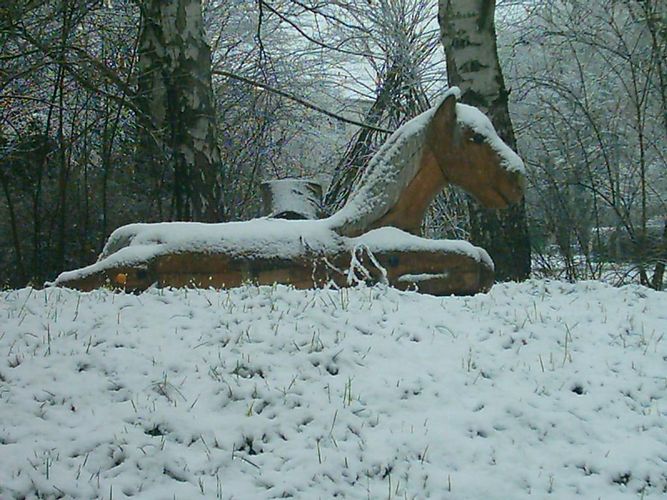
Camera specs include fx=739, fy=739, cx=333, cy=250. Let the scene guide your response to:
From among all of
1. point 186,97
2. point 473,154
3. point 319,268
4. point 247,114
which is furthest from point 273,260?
point 247,114

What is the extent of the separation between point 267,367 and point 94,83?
24.1 feet

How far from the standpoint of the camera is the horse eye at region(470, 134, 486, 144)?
586 centimetres

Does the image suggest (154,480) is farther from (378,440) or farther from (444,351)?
(444,351)

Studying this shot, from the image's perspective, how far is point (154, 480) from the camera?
2.68m

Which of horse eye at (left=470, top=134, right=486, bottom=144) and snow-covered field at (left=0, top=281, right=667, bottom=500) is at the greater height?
horse eye at (left=470, top=134, right=486, bottom=144)

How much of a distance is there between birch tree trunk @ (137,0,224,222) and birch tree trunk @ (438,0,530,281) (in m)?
2.86

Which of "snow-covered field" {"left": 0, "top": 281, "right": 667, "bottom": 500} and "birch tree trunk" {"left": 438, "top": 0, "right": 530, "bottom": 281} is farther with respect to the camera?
"birch tree trunk" {"left": 438, "top": 0, "right": 530, "bottom": 281}

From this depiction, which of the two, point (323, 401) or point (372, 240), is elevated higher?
point (372, 240)

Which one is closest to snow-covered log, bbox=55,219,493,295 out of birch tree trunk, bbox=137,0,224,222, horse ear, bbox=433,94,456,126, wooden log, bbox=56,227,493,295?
wooden log, bbox=56,227,493,295

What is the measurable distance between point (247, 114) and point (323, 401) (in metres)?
11.1

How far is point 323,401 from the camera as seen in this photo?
327cm

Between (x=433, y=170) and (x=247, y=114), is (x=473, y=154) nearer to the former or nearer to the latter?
(x=433, y=170)

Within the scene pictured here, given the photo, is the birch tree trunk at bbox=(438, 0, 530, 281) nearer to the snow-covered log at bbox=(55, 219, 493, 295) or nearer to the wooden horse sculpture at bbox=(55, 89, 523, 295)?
the wooden horse sculpture at bbox=(55, 89, 523, 295)

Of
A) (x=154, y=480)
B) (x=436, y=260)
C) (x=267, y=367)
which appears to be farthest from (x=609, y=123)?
(x=154, y=480)
